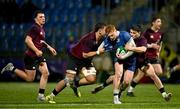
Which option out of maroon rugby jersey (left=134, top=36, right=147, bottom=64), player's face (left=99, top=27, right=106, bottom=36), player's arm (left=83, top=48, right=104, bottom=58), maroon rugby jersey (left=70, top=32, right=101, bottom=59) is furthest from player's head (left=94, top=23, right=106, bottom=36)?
maroon rugby jersey (left=134, top=36, right=147, bottom=64)

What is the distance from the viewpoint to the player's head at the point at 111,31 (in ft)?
54.2

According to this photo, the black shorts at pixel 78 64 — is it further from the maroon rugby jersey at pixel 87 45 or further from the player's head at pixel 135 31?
the player's head at pixel 135 31

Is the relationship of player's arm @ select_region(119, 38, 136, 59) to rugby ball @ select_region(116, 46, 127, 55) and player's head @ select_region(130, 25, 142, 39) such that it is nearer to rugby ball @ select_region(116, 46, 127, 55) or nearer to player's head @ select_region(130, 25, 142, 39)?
rugby ball @ select_region(116, 46, 127, 55)

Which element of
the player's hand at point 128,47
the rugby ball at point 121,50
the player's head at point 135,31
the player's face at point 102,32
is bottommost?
the rugby ball at point 121,50

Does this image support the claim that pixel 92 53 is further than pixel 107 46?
Yes

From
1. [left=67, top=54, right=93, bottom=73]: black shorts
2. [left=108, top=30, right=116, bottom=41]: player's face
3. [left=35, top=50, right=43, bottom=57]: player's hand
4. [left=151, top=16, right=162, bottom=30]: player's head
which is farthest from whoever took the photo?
[left=151, top=16, right=162, bottom=30]: player's head

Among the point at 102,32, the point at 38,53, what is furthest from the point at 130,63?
the point at 38,53

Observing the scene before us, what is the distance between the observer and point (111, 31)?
54.4 feet

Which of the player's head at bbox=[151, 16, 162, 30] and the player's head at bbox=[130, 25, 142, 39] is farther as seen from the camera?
the player's head at bbox=[151, 16, 162, 30]

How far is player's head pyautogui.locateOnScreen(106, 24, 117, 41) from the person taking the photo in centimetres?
1652

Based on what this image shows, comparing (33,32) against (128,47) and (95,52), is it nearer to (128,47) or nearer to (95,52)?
(95,52)

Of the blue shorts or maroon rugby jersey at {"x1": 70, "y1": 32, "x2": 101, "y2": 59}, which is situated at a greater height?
maroon rugby jersey at {"x1": 70, "y1": 32, "x2": 101, "y2": 59}

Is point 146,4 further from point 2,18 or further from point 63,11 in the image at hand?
point 2,18

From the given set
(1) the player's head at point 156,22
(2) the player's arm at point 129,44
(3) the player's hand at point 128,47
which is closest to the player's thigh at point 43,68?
(2) the player's arm at point 129,44
